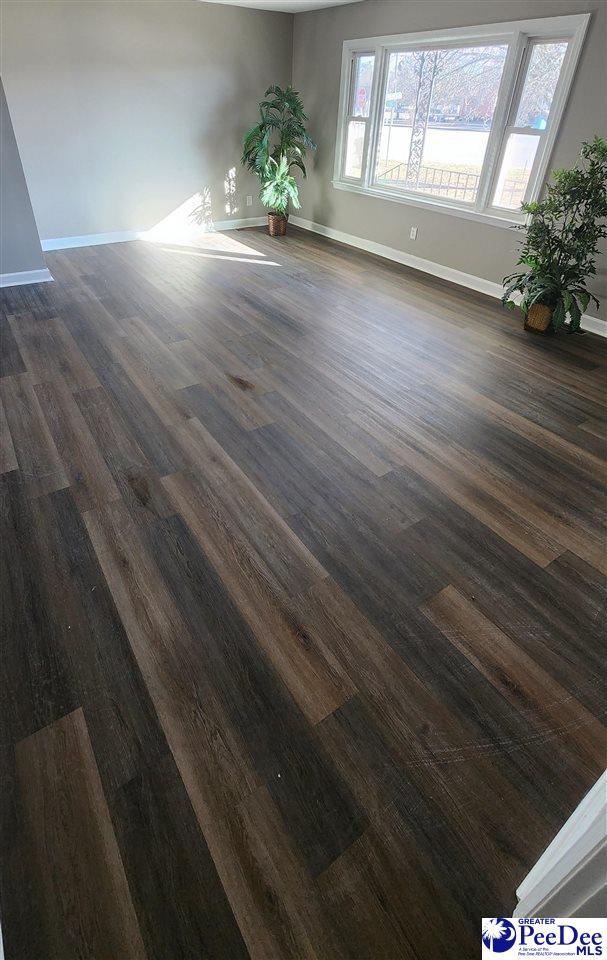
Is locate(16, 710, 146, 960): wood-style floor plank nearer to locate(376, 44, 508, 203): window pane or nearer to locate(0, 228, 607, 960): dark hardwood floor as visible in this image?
locate(0, 228, 607, 960): dark hardwood floor

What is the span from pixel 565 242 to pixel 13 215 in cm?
464

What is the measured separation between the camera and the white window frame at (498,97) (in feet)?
11.7

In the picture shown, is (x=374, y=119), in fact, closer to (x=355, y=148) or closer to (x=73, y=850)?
(x=355, y=148)

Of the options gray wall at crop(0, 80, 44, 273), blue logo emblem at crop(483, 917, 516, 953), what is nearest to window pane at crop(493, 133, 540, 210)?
gray wall at crop(0, 80, 44, 273)

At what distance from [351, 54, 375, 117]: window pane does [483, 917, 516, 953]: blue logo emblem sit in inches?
262

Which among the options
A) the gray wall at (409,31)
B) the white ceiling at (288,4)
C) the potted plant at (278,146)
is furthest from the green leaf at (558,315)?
the white ceiling at (288,4)

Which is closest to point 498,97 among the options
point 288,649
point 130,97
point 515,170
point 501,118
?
point 501,118

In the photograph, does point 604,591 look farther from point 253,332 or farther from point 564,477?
point 253,332

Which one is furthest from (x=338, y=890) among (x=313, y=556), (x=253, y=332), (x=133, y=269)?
(x=133, y=269)

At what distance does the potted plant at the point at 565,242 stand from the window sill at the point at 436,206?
0.35m

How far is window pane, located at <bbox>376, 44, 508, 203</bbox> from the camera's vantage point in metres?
4.22

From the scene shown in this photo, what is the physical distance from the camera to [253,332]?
3.81 meters

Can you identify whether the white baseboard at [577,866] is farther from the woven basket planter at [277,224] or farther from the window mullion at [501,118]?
the woven basket planter at [277,224]

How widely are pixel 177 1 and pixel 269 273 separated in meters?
2.94
